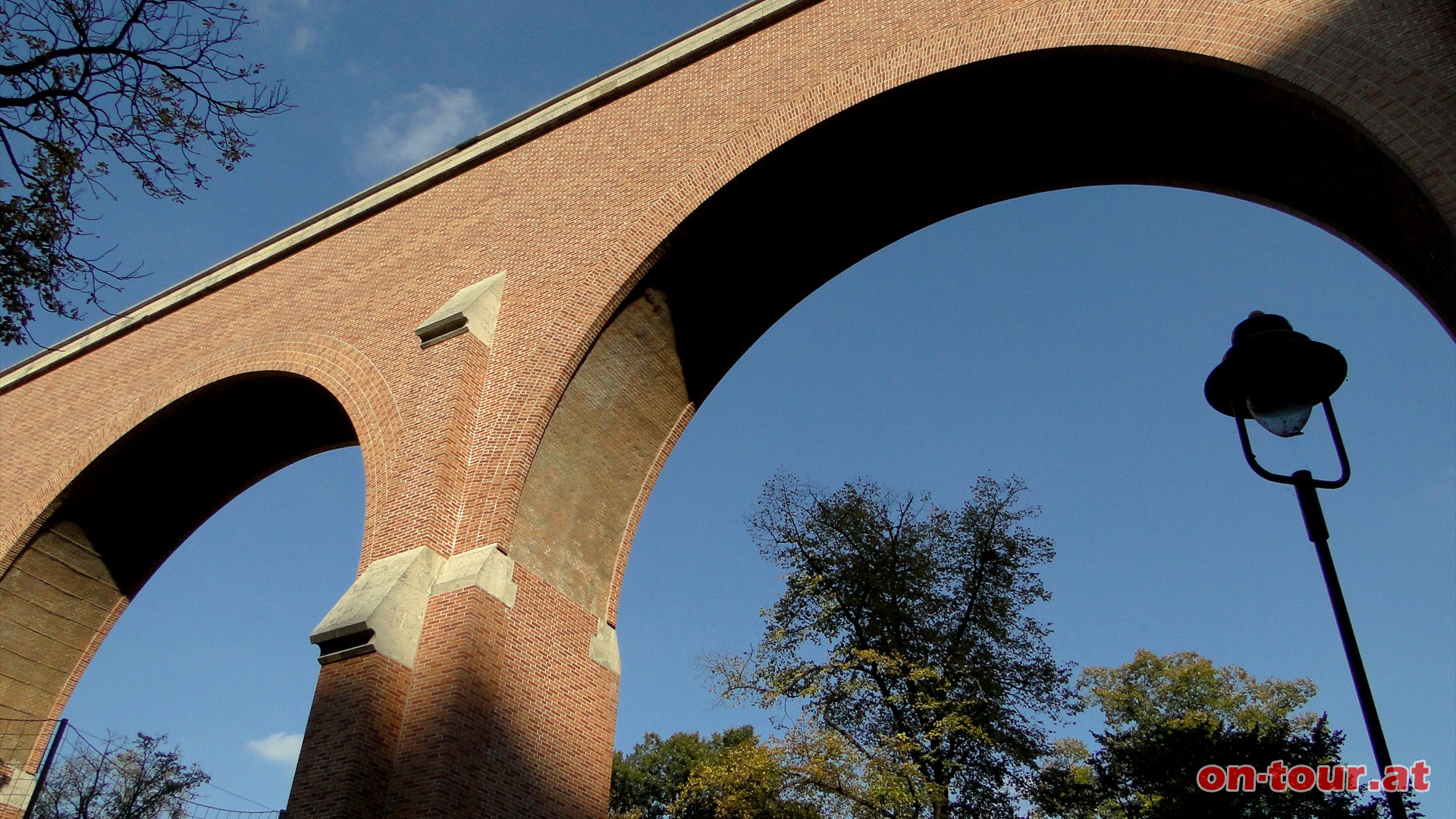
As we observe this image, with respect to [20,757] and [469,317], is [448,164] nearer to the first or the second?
[469,317]

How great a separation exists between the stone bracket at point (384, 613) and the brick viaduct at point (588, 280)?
0.03 m

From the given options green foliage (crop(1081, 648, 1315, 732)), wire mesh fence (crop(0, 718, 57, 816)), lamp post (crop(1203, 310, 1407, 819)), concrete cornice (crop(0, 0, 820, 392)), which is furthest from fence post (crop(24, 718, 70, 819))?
green foliage (crop(1081, 648, 1315, 732))

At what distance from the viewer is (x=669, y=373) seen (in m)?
10.9

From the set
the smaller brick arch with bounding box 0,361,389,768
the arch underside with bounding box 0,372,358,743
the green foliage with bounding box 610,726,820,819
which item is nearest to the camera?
the smaller brick arch with bounding box 0,361,389,768

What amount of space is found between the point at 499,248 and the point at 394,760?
5097 millimetres

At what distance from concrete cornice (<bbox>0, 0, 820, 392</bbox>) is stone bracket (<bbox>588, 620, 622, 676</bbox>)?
16.4 feet

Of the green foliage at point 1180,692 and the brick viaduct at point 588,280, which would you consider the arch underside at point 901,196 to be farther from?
the green foliage at point 1180,692

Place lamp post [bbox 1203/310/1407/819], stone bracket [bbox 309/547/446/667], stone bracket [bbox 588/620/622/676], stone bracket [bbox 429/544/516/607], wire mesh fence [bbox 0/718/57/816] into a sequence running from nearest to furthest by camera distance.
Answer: lamp post [bbox 1203/310/1407/819] → stone bracket [bbox 309/547/446/667] → stone bracket [bbox 429/544/516/607] → stone bracket [bbox 588/620/622/676] → wire mesh fence [bbox 0/718/57/816]

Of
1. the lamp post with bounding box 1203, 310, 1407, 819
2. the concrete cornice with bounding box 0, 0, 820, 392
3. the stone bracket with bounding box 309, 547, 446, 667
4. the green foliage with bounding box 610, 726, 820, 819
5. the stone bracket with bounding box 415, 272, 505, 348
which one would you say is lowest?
the lamp post with bounding box 1203, 310, 1407, 819

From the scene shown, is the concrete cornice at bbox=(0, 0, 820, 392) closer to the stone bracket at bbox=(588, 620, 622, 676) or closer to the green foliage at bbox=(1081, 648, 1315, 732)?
the stone bracket at bbox=(588, 620, 622, 676)

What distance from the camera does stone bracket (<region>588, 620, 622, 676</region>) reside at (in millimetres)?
9820

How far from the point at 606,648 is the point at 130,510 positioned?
731 cm

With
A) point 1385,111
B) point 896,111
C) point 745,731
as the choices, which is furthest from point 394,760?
point 745,731

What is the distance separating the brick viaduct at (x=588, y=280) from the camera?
773 centimetres
